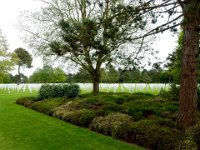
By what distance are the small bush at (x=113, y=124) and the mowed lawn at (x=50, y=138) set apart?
10.9 inches

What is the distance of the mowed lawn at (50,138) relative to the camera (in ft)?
24.8

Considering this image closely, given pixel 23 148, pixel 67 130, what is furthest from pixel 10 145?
pixel 67 130

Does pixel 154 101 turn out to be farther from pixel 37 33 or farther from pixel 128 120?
pixel 37 33

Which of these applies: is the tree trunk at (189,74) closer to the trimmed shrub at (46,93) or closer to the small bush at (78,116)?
the small bush at (78,116)

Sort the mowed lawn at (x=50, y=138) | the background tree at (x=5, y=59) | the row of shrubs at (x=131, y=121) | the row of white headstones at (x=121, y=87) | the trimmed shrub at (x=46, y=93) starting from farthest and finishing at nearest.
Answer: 1. the background tree at (x=5, y=59)
2. the row of white headstones at (x=121, y=87)
3. the trimmed shrub at (x=46, y=93)
4. the mowed lawn at (x=50, y=138)
5. the row of shrubs at (x=131, y=121)

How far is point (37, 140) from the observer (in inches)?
327

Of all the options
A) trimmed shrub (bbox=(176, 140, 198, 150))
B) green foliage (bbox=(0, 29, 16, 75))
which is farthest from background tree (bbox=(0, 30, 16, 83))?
trimmed shrub (bbox=(176, 140, 198, 150))

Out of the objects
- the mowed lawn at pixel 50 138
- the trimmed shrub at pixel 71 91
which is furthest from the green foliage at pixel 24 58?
the mowed lawn at pixel 50 138

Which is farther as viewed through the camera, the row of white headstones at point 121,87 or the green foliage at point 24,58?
the green foliage at point 24,58

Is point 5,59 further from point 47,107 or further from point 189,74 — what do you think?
point 189,74

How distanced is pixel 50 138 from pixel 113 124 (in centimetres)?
194

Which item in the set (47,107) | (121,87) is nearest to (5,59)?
(121,87)

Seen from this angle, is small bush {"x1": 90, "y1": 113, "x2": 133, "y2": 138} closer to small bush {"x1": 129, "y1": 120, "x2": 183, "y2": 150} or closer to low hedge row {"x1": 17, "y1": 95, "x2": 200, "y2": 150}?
low hedge row {"x1": 17, "y1": 95, "x2": 200, "y2": 150}

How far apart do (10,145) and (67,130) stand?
2.42 meters
